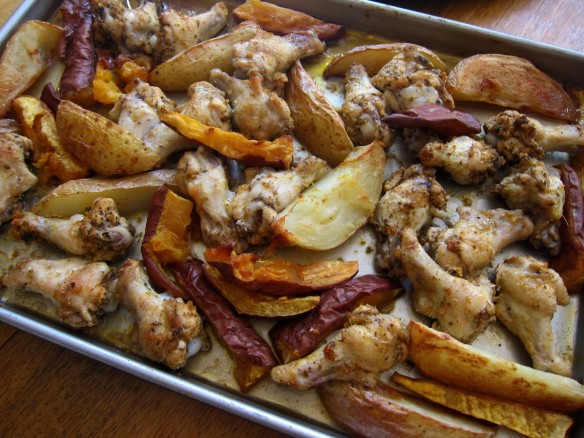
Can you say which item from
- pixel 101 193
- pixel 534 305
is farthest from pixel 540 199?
pixel 101 193

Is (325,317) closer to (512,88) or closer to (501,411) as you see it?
(501,411)

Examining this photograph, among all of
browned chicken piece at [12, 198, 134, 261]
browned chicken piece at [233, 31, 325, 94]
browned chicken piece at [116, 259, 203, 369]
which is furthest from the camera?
browned chicken piece at [233, 31, 325, 94]

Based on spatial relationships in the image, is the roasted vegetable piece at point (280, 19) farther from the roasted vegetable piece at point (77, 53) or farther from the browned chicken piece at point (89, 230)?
the browned chicken piece at point (89, 230)

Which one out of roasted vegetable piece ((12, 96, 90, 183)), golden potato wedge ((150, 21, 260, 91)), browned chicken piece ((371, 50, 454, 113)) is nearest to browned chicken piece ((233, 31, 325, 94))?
golden potato wedge ((150, 21, 260, 91))

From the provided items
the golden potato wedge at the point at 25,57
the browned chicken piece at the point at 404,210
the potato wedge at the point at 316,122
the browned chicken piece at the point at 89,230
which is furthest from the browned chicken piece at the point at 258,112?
the golden potato wedge at the point at 25,57

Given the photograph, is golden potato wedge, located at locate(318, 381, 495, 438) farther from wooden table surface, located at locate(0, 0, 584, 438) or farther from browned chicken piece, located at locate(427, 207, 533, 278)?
browned chicken piece, located at locate(427, 207, 533, 278)

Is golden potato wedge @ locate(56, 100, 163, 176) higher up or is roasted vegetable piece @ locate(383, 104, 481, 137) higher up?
roasted vegetable piece @ locate(383, 104, 481, 137)
